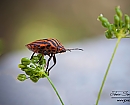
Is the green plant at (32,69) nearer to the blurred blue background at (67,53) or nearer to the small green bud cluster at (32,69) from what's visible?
the small green bud cluster at (32,69)

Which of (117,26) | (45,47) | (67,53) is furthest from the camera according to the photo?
(67,53)

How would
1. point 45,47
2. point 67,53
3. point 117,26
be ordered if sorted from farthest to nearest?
point 67,53, point 45,47, point 117,26

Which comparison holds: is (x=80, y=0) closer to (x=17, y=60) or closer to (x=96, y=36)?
(x=96, y=36)

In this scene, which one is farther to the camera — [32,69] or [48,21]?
[48,21]

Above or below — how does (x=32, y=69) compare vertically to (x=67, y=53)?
above

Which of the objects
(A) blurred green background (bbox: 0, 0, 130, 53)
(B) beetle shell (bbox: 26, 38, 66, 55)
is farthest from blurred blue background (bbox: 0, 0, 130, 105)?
(B) beetle shell (bbox: 26, 38, 66, 55)

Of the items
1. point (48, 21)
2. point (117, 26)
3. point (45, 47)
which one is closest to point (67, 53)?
point (48, 21)

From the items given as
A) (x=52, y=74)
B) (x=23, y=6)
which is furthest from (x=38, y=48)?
(x=23, y=6)

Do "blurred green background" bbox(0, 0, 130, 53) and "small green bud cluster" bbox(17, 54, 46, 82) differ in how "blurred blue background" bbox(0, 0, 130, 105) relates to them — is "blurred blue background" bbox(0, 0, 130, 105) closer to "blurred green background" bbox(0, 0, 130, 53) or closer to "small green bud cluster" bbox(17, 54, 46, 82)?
"blurred green background" bbox(0, 0, 130, 53)

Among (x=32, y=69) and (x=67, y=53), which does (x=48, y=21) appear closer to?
(x=67, y=53)
